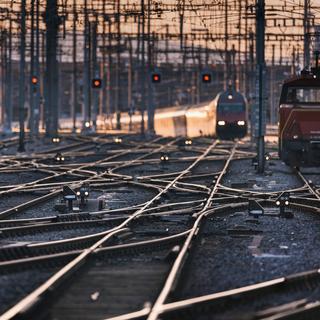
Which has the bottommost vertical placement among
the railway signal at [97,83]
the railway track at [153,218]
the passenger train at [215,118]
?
the railway track at [153,218]

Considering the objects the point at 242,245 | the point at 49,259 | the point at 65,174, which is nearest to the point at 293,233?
the point at 242,245

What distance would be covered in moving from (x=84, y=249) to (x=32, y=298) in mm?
3622

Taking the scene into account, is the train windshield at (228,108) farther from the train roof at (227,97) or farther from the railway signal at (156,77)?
the railway signal at (156,77)

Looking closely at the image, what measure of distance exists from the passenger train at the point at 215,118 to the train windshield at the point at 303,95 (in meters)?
29.9

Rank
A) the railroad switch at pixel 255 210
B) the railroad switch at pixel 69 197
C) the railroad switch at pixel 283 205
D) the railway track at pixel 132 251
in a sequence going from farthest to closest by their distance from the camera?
1. the railroad switch at pixel 69 197
2. the railroad switch at pixel 283 205
3. the railroad switch at pixel 255 210
4. the railway track at pixel 132 251

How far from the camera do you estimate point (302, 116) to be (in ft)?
88.9

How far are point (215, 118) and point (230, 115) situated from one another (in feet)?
3.41

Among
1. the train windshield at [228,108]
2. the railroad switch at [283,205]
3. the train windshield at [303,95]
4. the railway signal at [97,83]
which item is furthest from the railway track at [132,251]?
the train windshield at [228,108]

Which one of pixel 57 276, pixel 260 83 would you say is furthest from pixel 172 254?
pixel 260 83

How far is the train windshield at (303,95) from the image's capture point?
27031mm

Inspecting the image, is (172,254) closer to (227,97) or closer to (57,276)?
(57,276)

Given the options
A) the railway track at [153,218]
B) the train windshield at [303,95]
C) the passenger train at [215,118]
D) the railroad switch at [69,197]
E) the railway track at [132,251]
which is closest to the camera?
the railway track at [132,251]

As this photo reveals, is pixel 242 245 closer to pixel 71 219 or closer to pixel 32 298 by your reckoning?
pixel 71 219

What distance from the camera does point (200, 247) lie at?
12484 millimetres
